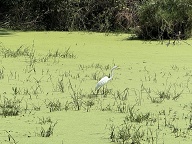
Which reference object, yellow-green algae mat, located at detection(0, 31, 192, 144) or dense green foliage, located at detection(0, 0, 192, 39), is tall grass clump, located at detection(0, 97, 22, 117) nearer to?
yellow-green algae mat, located at detection(0, 31, 192, 144)

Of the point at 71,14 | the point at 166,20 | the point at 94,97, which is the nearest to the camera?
the point at 94,97

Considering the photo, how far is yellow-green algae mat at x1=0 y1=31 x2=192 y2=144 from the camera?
469 centimetres

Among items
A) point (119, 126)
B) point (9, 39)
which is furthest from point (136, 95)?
point (9, 39)

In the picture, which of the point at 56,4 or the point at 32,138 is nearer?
the point at 32,138

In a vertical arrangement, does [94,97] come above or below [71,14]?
below

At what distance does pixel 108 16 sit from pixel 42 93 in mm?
10651

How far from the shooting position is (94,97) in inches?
250

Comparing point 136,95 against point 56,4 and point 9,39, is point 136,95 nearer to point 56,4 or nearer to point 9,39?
point 9,39

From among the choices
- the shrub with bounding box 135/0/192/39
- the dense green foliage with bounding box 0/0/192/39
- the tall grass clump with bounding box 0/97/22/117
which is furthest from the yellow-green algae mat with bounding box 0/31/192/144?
the dense green foliage with bounding box 0/0/192/39

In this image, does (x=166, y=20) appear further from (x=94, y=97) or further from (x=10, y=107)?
(x=10, y=107)

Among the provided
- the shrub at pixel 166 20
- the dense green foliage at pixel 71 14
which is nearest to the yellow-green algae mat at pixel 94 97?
the shrub at pixel 166 20

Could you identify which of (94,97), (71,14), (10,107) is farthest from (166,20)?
(10,107)

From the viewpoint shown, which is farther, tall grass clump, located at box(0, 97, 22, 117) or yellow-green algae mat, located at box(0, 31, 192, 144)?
tall grass clump, located at box(0, 97, 22, 117)

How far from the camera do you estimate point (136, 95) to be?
655 centimetres
